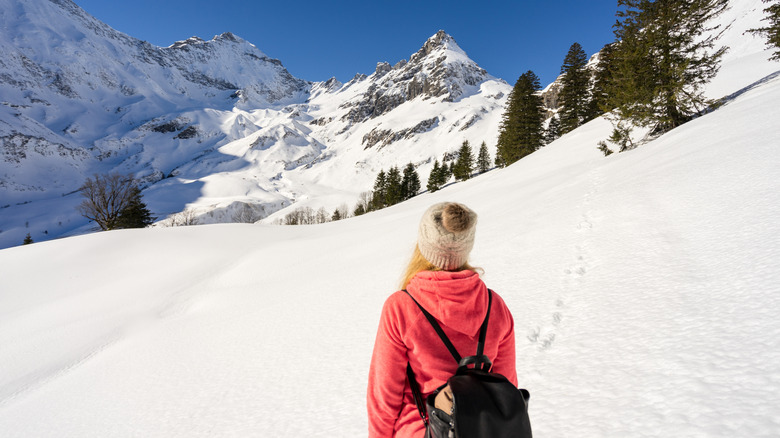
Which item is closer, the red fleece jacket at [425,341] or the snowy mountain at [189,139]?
the red fleece jacket at [425,341]

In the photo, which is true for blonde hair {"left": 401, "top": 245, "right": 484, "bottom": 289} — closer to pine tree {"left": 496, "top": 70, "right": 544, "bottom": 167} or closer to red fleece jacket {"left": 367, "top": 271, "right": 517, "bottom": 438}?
red fleece jacket {"left": 367, "top": 271, "right": 517, "bottom": 438}

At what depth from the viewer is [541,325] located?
359cm

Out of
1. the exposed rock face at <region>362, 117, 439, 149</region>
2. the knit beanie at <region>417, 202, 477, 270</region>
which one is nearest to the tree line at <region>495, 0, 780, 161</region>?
the knit beanie at <region>417, 202, 477, 270</region>

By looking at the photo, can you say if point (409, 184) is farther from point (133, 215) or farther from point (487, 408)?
point (487, 408)

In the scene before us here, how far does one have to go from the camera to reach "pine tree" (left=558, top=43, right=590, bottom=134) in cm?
3041

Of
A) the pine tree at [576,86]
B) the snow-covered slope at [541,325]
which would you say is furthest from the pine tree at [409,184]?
the snow-covered slope at [541,325]

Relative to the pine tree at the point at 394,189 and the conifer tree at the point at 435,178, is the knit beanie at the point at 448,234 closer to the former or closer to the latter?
the conifer tree at the point at 435,178

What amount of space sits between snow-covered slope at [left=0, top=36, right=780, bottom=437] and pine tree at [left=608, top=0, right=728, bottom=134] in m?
3.98

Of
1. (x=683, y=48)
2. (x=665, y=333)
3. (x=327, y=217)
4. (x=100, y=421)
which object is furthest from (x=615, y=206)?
(x=327, y=217)

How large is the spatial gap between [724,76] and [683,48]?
9766mm

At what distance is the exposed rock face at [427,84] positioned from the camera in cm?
16550

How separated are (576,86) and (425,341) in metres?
38.0

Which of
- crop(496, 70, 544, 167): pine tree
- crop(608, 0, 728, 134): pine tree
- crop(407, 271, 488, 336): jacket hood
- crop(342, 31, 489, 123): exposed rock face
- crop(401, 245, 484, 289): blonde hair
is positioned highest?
crop(342, 31, 489, 123): exposed rock face

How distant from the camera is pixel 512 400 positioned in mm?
1004
